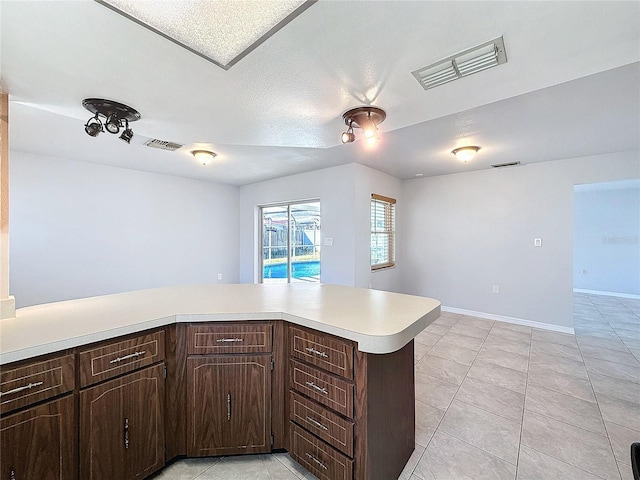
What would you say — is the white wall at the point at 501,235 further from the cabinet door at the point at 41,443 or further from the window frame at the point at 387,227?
the cabinet door at the point at 41,443

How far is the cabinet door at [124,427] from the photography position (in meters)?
1.25

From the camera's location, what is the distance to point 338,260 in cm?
425

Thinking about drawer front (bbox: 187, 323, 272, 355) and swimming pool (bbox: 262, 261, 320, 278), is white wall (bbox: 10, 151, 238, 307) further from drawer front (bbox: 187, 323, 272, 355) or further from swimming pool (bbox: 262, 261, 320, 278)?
drawer front (bbox: 187, 323, 272, 355)

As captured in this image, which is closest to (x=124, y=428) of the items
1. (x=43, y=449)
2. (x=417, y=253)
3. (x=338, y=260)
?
(x=43, y=449)

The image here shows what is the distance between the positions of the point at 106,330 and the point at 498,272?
4.94 meters

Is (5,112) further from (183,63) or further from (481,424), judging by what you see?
(481,424)

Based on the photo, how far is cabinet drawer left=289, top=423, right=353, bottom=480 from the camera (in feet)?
4.34

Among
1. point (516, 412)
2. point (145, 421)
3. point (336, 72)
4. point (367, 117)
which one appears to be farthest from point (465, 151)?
point (145, 421)

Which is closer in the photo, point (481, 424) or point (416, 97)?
point (416, 97)

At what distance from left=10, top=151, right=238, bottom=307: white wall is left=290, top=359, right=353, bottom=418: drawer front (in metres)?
4.17

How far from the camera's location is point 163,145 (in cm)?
324

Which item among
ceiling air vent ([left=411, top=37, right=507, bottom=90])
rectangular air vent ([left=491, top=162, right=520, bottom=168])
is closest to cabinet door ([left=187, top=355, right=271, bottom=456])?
ceiling air vent ([left=411, top=37, right=507, bottom=90])

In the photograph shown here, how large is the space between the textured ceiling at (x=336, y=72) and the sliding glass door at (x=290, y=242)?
98.4 inches

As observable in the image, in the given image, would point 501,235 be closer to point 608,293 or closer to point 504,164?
point 504,164
